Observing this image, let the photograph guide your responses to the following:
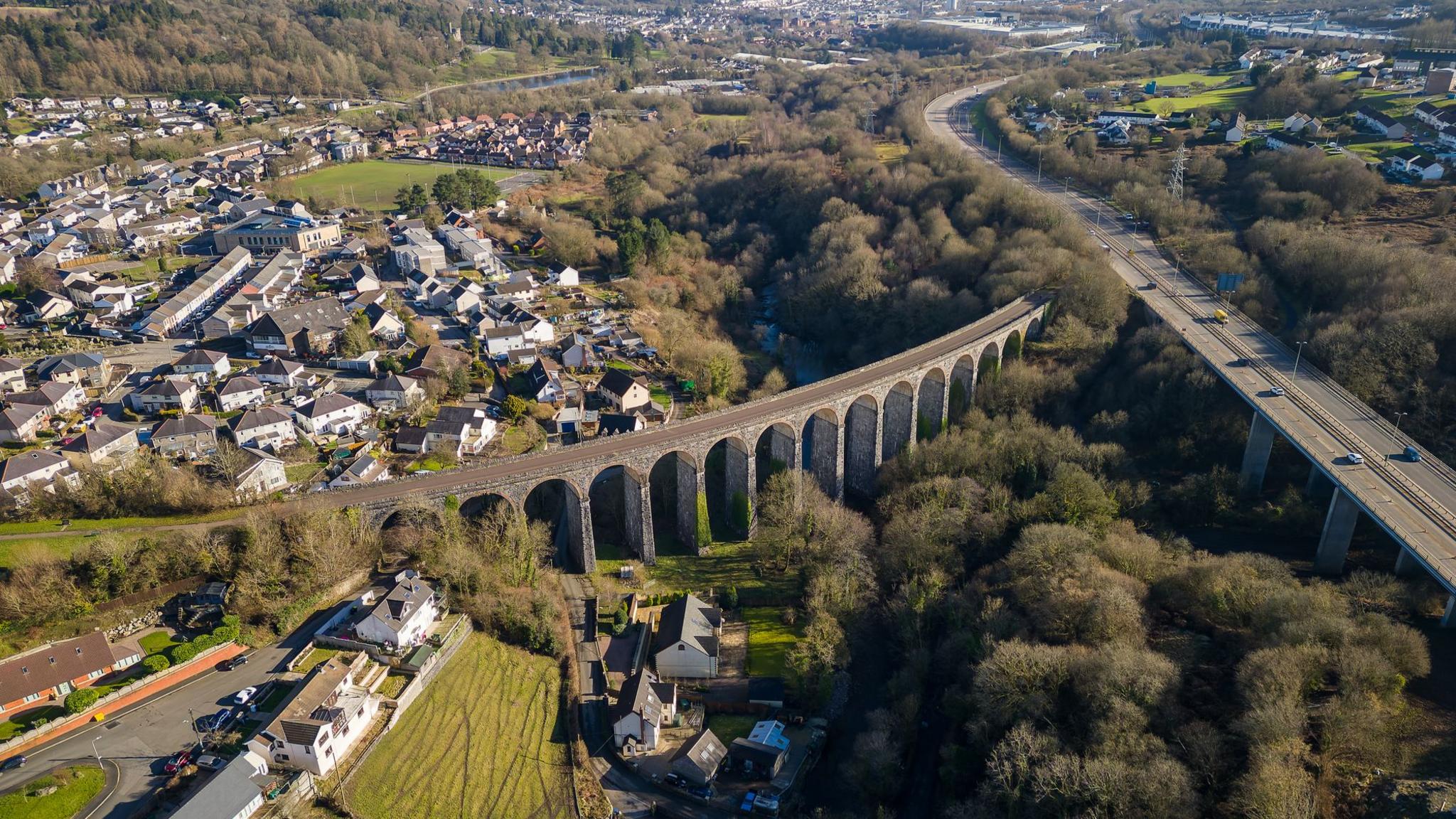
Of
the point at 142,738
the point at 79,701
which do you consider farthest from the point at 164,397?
the point at 142,738

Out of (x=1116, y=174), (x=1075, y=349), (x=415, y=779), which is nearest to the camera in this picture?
(x=415, y=779)

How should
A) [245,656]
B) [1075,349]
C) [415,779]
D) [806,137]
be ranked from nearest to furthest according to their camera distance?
1. [415,779]
2. [245,656]
3. [1075,349]
4. [806,137]

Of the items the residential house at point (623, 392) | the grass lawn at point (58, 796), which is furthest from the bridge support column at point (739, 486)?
the grass lawn at point (58, 796)

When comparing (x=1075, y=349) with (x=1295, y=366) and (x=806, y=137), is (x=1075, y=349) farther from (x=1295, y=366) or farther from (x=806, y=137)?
(x=806, y=137)

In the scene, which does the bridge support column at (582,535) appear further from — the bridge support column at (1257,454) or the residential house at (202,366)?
the bridge support column at (1257,454)

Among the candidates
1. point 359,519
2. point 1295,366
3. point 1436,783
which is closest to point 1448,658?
point 1436,783
